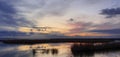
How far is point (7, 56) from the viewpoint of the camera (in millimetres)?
63531

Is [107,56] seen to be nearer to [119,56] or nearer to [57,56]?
[119,56]

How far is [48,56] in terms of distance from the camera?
2370 inches

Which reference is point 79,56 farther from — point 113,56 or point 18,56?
point 18,56

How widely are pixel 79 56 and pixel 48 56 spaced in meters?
8.06

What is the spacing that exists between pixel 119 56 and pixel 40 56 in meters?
17.8

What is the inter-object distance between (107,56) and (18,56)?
2147 centimetres

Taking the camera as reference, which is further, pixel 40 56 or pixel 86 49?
pixel 86 49

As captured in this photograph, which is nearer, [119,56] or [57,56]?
[119,56]

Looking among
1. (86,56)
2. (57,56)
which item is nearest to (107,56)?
(86,56)

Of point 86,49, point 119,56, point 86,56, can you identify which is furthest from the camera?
point 86,49

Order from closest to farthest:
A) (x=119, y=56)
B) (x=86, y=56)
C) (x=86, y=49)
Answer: (x=119, y=56) → (x=86, y=56) → (x=86, y=49)

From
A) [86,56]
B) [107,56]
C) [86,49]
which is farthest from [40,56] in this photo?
[86,49]

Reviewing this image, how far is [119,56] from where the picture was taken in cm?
5506

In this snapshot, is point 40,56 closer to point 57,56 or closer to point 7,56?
point 57,56
